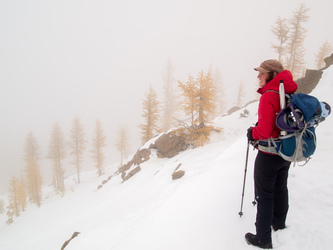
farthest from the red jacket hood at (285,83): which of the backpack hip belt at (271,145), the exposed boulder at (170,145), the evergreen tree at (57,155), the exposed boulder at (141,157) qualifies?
the evergreen tree at (57,155)

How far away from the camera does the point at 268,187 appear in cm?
254

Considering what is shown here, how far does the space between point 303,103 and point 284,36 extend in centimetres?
3202

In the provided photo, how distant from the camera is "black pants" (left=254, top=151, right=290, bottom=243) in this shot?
247 centimetres

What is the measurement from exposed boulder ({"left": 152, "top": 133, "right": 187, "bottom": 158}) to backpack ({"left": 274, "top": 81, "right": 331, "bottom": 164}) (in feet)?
49.2

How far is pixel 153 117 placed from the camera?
25.6m

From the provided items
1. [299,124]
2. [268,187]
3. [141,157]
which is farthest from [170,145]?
[299,124]

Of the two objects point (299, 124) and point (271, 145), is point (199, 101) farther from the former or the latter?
point (299, 124)

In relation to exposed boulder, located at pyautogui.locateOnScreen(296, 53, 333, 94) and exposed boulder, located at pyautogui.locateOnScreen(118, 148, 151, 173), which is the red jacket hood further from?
exposed boulder, located at pyautogui.locateOnScreen(118, 148, 151, 173)

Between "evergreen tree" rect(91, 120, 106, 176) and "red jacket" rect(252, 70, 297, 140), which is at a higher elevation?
"red jacket" rect(252, 70, 297, 140)

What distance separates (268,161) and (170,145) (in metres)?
14.9

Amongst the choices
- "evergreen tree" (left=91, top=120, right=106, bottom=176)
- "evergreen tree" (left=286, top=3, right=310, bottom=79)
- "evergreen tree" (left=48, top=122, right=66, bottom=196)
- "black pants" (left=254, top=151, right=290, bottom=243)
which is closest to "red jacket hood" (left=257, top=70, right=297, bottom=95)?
"black pants" (left=254, top=151, right=290, bottom=243)

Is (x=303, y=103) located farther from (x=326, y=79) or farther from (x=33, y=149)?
(x=33, y=149)

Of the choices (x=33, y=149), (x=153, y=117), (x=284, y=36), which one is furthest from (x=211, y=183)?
(x=33, y=149)

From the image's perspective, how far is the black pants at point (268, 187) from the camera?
247 cm
